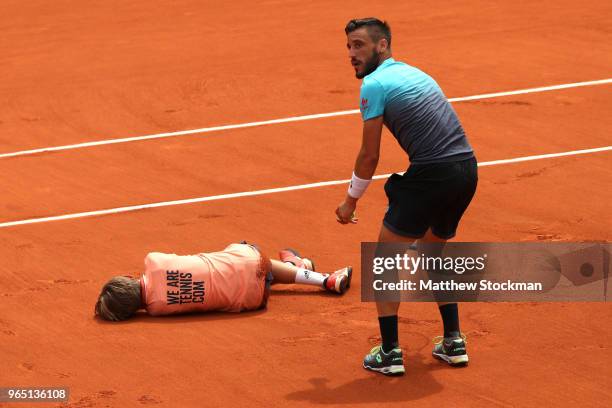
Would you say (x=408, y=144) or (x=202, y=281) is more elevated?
(x=408, y=144)

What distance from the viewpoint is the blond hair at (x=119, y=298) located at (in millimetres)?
9625

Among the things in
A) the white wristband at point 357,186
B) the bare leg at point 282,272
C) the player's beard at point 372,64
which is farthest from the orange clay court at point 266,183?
the player's beard at point 372,64

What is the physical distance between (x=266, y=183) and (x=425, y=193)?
516 centimetres

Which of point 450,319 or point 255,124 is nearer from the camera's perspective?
point 450,319

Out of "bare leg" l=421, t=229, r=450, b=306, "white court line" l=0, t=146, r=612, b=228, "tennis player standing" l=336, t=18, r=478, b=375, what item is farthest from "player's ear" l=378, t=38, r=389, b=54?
"white court line" l=0, t=146, r=612, b=228

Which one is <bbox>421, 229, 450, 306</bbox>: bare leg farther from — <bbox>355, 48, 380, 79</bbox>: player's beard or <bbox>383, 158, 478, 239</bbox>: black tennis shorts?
<bbox>355, 48, 380, 79</bbox>: player's beard

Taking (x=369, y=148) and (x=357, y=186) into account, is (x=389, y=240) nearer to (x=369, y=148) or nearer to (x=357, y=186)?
(x=357, y=186)

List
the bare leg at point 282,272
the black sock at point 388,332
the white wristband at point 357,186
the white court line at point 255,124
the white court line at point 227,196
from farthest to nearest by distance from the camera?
the white court line at point 255,124
the white court line at point 227,196
the bare leg at point 282,272
the black sock at point 388,332
the white wristband at point 357,186

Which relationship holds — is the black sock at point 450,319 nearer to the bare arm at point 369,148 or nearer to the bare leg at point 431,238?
the bare leg at point 431,238

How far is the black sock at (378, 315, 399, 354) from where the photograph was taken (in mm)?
8469

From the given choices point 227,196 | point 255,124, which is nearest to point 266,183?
point 227,196

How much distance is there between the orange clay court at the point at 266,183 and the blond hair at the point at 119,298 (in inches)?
5.8

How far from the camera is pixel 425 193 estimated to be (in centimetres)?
829

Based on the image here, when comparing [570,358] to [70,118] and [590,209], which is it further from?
[70,118]
